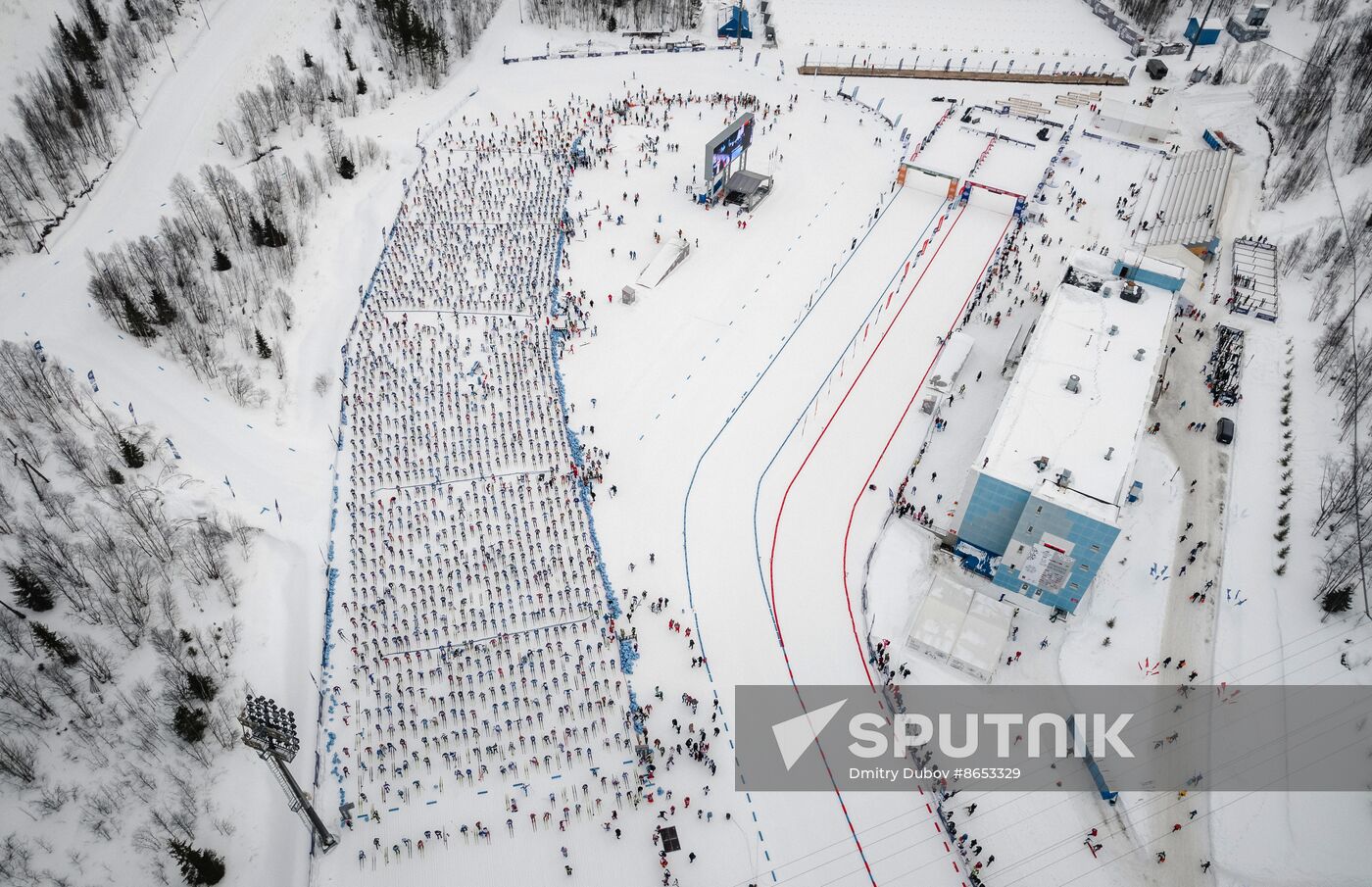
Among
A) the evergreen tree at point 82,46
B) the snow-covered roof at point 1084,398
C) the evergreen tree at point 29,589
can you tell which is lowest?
the evergreen tree at point 29,589

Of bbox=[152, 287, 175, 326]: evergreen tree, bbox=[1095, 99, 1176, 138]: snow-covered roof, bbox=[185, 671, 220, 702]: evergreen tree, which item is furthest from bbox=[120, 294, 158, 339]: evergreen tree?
bbox=[1095, 99, 1176, 138]: snow-covered roof

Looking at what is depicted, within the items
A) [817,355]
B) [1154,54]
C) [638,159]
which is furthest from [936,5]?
[817,355]

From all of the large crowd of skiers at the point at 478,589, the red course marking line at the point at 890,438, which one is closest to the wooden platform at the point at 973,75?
the red course marking line at the point at 890,438

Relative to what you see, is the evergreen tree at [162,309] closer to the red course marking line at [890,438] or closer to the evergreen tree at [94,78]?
the evergreen tree at [94,78]

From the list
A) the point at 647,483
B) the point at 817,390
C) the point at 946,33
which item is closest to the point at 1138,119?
the point at 946,33

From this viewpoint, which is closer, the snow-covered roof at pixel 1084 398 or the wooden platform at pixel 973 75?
the snow-covered roof at pixel 1084 398

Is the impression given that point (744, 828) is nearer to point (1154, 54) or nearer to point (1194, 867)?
point (1194, 867)
